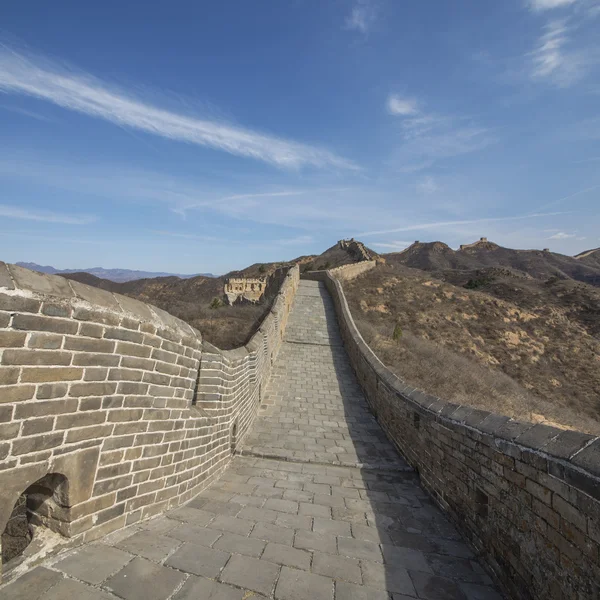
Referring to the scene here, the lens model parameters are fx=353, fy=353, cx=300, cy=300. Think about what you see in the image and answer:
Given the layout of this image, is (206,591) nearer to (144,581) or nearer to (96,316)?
(144,581)

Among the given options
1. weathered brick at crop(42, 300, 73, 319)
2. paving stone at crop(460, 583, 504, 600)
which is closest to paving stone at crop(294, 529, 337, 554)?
paving stone at crop(460, 583, 504, 600)

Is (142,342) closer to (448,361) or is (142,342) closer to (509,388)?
(448,361)

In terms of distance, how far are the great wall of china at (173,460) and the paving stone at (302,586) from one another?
23 millimetres

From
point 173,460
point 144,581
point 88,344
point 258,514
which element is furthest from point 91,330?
point 258,514

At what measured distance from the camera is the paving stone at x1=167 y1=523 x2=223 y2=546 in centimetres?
312

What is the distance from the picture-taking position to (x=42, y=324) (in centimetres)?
248

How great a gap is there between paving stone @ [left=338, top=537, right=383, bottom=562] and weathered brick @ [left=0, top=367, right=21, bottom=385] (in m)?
3.09

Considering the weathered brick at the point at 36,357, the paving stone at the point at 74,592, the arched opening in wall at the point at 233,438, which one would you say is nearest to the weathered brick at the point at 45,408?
the weathered brick at the point at 36,357

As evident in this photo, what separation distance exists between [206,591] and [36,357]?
6.52ft

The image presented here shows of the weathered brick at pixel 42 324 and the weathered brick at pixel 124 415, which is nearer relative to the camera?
the weathered brick at pixel 42 324

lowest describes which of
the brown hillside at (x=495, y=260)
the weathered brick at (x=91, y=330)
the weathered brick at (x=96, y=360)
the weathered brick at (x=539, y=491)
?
the weathered brick at (x=539, y=491)

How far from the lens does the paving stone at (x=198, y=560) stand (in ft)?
8.61

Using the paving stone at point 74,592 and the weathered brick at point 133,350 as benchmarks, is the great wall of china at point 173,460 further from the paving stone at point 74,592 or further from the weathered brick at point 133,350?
the paving stone at point 74,592

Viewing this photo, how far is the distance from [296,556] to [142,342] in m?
2.40
